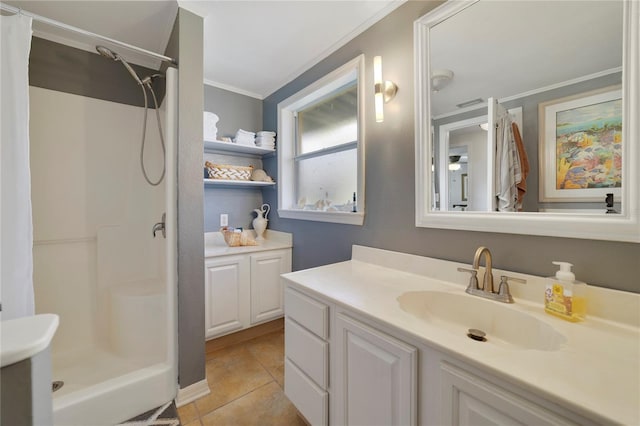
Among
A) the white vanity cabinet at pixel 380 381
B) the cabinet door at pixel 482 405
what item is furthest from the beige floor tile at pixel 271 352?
the cabinet door at pixel 482 405

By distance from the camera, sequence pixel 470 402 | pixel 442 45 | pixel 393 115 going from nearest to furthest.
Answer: pixel 470 402
pixel 442 45
pixel 393 115

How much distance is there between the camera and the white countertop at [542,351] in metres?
0.51

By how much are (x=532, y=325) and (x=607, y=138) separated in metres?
0.69

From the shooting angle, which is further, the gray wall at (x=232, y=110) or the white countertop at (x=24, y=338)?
the gray wall at (x=232, y=110)

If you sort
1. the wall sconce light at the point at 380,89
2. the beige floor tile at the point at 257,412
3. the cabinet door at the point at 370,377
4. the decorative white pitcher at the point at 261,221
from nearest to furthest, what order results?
the cabinet door at the point at 370,377, the beige floor tile at the point at 257,412, the wall sconce light at the point at 380,89, the decorative white pitcher at the point at 261,221

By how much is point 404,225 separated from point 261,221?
1.58 metres

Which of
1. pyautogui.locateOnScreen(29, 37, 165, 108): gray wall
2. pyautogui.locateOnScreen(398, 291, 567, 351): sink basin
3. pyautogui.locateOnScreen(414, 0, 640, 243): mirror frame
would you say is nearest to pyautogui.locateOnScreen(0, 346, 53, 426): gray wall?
pyautogui.locateOnScreen(398, 291, 567, 351): sink basin

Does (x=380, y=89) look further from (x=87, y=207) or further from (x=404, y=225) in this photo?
(x=87, y=207)

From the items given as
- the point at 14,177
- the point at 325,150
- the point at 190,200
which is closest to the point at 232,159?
the point at 325,150

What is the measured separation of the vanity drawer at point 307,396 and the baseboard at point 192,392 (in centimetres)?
60

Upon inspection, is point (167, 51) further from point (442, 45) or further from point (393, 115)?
point (442, 45)

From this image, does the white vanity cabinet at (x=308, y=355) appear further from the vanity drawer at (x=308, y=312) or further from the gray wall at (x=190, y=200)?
the gray wall at (x=190, y=200)

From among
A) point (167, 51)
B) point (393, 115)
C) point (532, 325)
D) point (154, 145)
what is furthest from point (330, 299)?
point (167, 51)

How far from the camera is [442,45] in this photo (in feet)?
4.22
